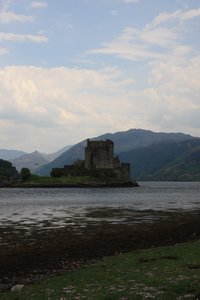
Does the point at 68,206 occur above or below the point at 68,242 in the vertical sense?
above

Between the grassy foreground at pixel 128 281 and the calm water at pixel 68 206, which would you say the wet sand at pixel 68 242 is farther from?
the calm water at pixel 68 206

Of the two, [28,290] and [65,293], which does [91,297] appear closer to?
[65,293]

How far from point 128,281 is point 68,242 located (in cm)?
1820

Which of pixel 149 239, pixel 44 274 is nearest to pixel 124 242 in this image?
pixel 149 239

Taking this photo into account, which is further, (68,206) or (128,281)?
(68,206)

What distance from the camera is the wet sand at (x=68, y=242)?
94.7 feet

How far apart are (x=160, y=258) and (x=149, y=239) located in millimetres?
12682

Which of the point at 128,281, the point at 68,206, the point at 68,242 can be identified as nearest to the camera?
the point at 128,281

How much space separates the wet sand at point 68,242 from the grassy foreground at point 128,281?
8.03 feet

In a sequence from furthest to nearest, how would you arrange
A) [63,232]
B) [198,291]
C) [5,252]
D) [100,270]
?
[63,232] < [5,252] < [100,270] < [198,291]

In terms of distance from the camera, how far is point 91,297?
18641mm

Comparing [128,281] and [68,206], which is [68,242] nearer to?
[128,281]

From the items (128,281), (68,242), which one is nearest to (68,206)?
(68,242)

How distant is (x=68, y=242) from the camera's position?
3931 cm
